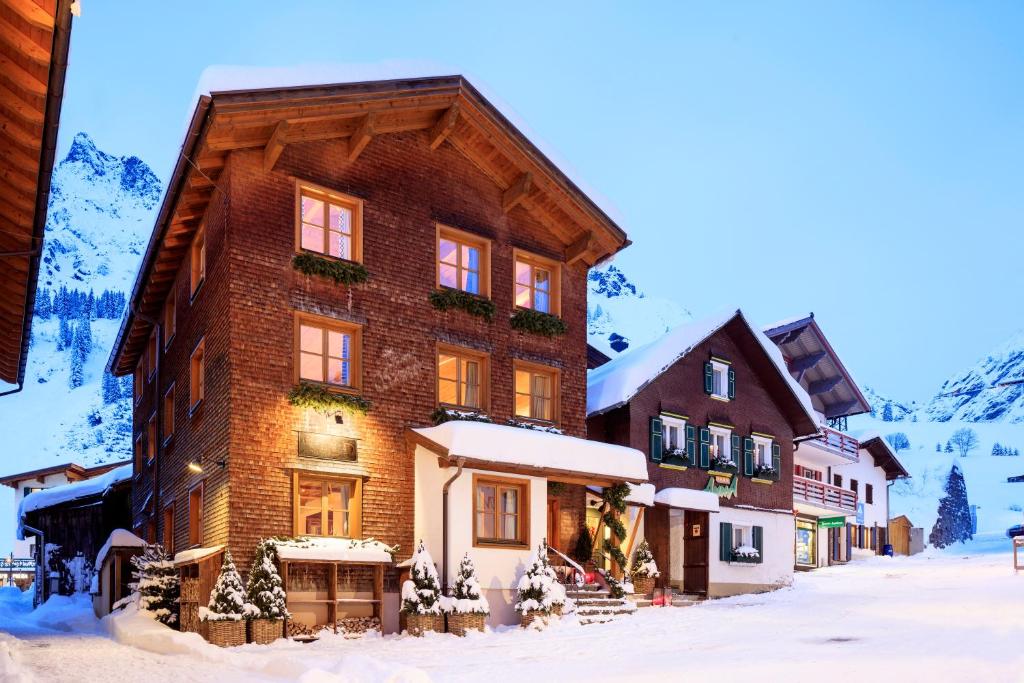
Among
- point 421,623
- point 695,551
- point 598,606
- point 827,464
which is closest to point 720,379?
point 695,551

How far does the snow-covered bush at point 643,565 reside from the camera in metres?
25.6

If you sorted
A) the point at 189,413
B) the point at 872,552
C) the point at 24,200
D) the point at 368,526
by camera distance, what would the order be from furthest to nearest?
the point at 872,552 < the point at 189,413 < the point at 368,526 < the point at 24,200

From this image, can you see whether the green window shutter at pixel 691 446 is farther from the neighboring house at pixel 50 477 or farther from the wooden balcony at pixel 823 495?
the neighboring house at pixel 50 477

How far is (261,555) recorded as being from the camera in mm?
18312

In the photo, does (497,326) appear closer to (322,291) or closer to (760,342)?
(322,291)

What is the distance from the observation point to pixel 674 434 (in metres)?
29.6

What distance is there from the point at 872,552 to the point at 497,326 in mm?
31873

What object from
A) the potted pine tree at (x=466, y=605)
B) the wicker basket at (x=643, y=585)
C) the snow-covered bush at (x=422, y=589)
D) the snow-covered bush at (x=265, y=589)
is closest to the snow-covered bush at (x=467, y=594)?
the potted pine tree at (x=466, y=605)

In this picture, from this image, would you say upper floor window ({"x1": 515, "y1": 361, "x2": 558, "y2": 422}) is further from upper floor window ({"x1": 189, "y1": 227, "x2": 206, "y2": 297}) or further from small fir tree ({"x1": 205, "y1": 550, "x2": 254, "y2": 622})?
small fir tree ({"x1": 205, "y1": 550, "x2": 254, "y2": 622})

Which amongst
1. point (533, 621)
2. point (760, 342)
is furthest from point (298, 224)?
point (760, 342)

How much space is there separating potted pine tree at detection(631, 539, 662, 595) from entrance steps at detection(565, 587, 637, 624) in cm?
211

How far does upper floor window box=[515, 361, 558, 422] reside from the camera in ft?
78.4

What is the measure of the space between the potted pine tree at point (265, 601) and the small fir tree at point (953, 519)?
163 ft

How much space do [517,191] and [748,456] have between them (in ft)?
41.7
